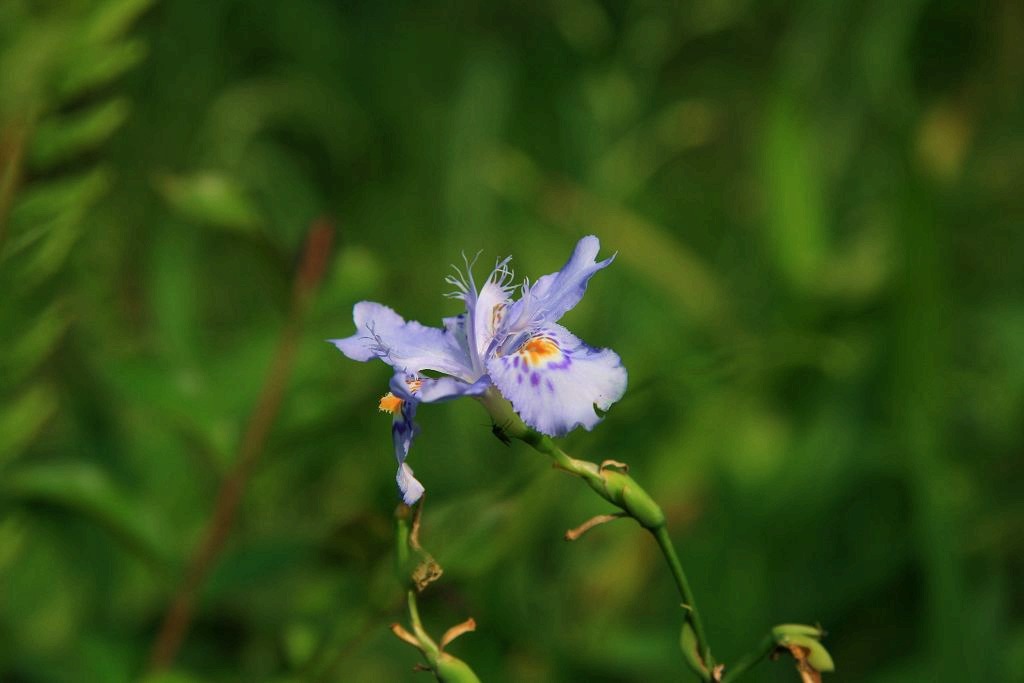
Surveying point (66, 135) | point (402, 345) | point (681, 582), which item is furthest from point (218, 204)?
point (681, 582)

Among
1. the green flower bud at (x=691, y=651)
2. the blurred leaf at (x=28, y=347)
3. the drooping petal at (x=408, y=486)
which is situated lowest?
the drooping petal at (x=408, y=486)

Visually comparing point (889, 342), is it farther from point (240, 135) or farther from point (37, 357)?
point (240, 135)

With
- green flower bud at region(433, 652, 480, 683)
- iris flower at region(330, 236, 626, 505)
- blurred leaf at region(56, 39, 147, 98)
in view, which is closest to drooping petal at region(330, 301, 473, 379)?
iris flower at region(330, 236, 626, 505)

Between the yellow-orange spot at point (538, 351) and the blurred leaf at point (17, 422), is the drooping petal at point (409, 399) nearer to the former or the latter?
the yellow-orange spot at point (538, 351)

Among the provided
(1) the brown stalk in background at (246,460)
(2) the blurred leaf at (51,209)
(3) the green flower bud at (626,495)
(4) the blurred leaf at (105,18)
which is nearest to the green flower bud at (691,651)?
(3) the green flower bud at (626,495)

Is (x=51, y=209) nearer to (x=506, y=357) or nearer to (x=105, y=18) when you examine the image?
(x=105, y=18)

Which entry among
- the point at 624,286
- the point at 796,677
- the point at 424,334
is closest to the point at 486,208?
the point at 624,286
